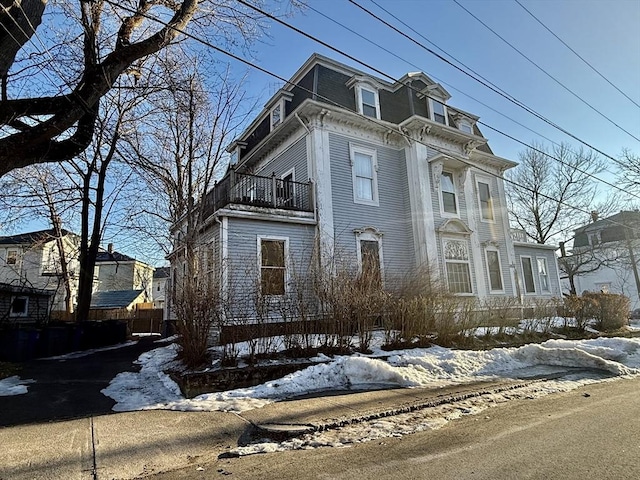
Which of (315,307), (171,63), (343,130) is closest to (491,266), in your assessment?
(343,130)

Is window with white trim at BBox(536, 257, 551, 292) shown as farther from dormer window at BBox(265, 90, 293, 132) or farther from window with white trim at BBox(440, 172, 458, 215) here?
dormer window at BBox(265, 90, 293, 132)

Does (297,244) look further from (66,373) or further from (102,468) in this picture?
(102,468)

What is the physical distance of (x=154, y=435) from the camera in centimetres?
460

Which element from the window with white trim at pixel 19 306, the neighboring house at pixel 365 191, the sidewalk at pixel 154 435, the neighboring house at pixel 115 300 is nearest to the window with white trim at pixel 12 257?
the neighboring house at pixel 115 300

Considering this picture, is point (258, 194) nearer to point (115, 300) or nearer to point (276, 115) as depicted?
point (276, 115)

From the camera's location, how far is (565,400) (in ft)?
19.9

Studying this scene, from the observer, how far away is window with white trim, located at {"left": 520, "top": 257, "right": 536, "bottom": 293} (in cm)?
2006

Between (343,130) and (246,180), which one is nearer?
(246,180)

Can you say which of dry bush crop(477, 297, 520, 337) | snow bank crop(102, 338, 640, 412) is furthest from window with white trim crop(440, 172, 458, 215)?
snow bank crop(102, 338, 640, 412)

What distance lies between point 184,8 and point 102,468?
8262 mm

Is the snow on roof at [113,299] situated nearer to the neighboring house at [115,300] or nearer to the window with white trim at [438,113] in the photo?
the neighboring house at [115,300]

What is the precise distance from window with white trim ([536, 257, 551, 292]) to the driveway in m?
19.8

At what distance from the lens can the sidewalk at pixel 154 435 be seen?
3.77 meters

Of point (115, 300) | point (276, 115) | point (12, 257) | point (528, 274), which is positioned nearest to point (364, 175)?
point (276, 115)
